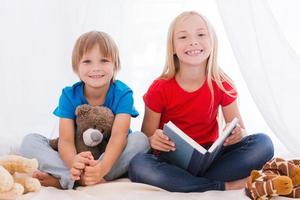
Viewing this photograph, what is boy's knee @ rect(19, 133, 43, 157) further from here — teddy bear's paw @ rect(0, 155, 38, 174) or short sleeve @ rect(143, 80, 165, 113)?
short sleeve @ rect(143, 80, 165, 113)

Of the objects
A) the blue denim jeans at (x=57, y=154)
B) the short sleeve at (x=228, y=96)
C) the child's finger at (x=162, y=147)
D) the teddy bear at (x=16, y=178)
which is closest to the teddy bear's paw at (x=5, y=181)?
the teddy bear at (x=16, y=178)

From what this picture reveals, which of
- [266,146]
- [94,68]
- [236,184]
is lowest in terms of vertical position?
[236,184]

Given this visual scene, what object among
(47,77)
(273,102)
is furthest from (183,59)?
(47,77)

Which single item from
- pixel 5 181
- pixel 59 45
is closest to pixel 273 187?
pixel 5 181

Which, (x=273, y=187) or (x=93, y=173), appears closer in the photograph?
(x=273, y=187)

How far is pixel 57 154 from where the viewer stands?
1572 mm

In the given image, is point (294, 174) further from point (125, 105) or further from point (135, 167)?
point (125, 105)

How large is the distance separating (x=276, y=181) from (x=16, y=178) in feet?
2.36

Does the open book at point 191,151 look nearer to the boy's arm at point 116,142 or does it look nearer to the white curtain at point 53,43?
the boy's arm at point 116,142

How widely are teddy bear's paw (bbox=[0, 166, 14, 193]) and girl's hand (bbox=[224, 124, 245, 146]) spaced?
25.0 inches

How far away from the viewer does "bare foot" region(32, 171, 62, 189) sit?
147 centimetres

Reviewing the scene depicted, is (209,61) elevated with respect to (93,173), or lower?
elevated

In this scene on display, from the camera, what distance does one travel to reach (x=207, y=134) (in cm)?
173

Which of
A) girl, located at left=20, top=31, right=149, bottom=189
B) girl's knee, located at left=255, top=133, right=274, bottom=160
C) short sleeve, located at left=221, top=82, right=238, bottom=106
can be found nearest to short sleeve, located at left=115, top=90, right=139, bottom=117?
girl, located at left=20, top=31, right=149, bottom=189
